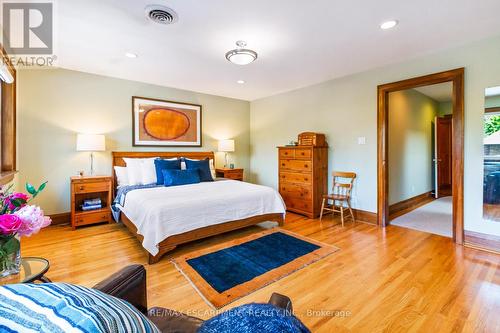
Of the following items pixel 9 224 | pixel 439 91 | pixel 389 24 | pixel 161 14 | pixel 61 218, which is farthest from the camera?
pixel 439 91

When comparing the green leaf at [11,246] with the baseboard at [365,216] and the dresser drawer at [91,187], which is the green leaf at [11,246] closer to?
the dresser drawer at [91,187]

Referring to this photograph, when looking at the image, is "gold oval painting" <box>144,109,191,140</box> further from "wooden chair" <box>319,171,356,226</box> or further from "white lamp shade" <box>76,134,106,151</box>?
"wooden chair" <box>319,171,356,226</box>

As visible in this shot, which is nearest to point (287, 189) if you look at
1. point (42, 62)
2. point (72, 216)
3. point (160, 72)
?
point (160, 72)

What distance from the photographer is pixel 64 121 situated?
3.66 m

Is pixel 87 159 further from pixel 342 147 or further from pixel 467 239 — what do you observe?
pixel 467 239

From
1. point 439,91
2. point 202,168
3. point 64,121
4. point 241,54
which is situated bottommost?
point 202,168

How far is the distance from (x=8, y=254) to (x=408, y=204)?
5.62m

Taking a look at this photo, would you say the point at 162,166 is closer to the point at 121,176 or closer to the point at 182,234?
the point at 121,176

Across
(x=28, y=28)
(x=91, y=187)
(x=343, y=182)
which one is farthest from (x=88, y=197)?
(x=343, y=182)

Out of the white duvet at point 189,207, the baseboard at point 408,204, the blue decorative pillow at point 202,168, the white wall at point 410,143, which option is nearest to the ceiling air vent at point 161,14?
the white duvet at point 189,207

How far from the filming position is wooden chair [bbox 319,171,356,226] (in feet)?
12.4

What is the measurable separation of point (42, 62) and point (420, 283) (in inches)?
203

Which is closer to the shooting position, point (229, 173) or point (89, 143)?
point (89, 143)

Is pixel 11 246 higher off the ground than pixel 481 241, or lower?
higher
